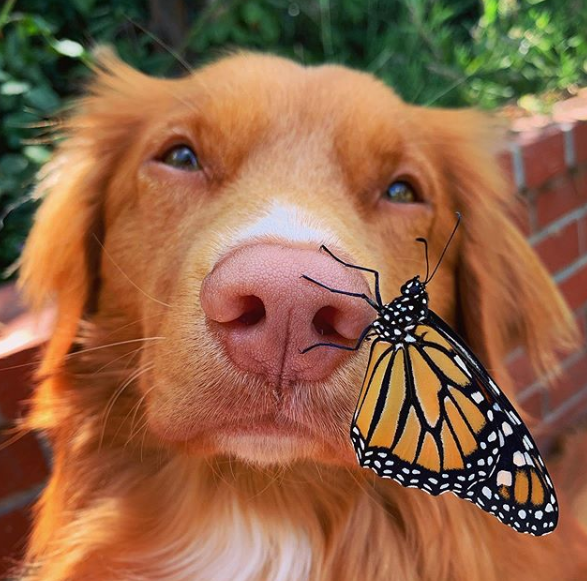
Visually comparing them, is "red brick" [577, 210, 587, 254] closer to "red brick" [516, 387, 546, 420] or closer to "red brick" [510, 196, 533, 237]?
"red brick" [510, 196, 533, 237]

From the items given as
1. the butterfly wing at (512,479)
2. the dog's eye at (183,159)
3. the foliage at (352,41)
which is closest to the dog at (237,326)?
the dog's eye at (183,159)

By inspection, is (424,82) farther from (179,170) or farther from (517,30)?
(179,170)

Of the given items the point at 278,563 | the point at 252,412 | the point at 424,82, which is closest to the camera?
the point at 252,412

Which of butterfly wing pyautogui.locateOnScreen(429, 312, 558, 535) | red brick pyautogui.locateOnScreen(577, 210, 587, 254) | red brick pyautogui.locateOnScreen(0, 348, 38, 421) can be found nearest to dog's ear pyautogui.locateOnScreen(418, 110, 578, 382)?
butterfly wing pyautogui.locateOnScreen(429, 312, 558, 535)

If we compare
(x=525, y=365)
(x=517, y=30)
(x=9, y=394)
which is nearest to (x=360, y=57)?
(x=517, y=30)

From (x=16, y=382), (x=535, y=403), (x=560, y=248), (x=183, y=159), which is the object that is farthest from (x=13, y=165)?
(x=535, y=403)

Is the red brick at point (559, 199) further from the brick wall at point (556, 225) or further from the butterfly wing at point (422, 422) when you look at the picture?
the butterfly wing at point (422, 422)
